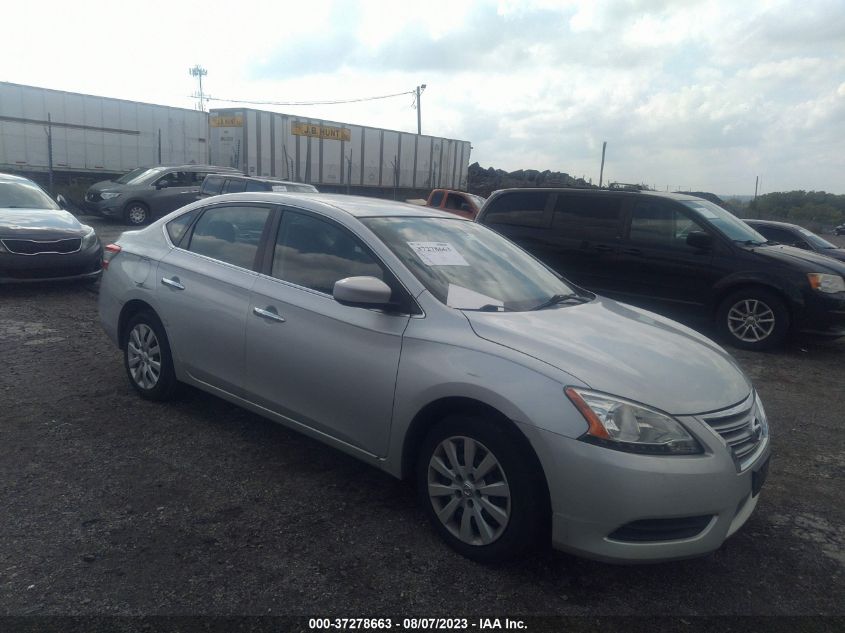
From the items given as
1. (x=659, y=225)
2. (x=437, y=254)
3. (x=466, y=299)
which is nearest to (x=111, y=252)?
(x=437, y=254)

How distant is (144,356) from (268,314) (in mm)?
1476

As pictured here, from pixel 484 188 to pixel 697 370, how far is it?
1298 inches

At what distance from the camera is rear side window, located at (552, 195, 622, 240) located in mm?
8734

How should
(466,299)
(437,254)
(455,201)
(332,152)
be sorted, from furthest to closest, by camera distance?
(332,152) < (455,201) < (437,254) < (466,299)

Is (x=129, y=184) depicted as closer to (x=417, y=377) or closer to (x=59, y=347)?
(x=59, y=347)

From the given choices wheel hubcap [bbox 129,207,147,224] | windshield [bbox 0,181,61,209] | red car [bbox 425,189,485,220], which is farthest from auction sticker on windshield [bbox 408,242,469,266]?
wheel hubcap [bbox 129,207,147,224]

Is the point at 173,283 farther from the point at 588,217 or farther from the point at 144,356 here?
the point at 588,217

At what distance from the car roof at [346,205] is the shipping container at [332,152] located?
1994 cm

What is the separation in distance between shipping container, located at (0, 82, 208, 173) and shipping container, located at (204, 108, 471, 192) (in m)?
1.26

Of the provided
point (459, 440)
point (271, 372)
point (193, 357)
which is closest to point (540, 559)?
point (459, 440)

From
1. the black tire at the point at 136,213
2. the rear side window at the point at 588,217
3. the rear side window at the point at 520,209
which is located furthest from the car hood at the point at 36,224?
the black tire at the point at 136,213

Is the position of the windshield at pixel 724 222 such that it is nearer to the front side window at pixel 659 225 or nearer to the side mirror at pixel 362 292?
the front side window at pixel 659 225

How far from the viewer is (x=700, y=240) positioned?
7996 millimetres

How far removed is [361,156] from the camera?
2881 centimetres
